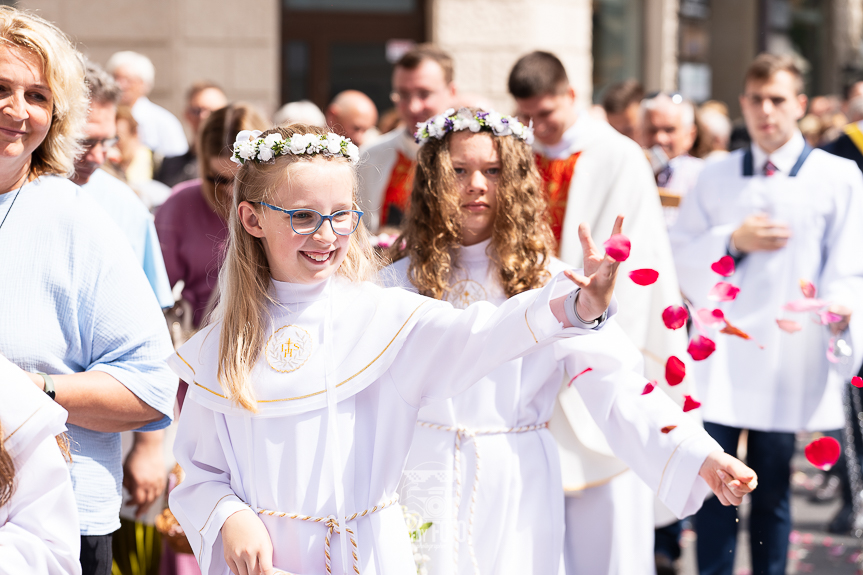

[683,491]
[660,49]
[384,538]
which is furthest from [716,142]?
[384,538]

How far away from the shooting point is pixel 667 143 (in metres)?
6.09

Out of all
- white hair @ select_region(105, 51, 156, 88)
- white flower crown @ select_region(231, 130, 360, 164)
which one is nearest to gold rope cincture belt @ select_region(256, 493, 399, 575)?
white flower crown @ select_region(231, 130, 360, 164)

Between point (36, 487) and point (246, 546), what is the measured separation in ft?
1.41

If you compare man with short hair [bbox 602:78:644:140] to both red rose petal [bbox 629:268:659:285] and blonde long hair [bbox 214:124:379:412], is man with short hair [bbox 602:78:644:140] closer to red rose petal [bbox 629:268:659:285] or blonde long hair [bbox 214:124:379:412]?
red rose petal [bbox 629:268:659:285]

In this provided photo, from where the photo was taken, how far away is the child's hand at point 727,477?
2.23 m

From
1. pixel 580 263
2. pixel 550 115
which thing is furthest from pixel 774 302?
pixel 550 115

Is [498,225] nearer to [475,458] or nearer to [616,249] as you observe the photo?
[475,458]

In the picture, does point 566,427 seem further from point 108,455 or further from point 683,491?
point 108,455

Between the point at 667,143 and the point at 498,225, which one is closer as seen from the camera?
the point at 498,225

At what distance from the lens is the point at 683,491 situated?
8.25ft

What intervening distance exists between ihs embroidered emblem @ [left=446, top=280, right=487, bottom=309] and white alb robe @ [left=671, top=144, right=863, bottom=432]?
173 cm

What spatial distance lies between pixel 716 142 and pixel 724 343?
168 inches

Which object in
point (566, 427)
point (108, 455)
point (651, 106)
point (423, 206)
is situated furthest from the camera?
point (651, 106)

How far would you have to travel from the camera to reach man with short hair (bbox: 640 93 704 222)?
5996mm
